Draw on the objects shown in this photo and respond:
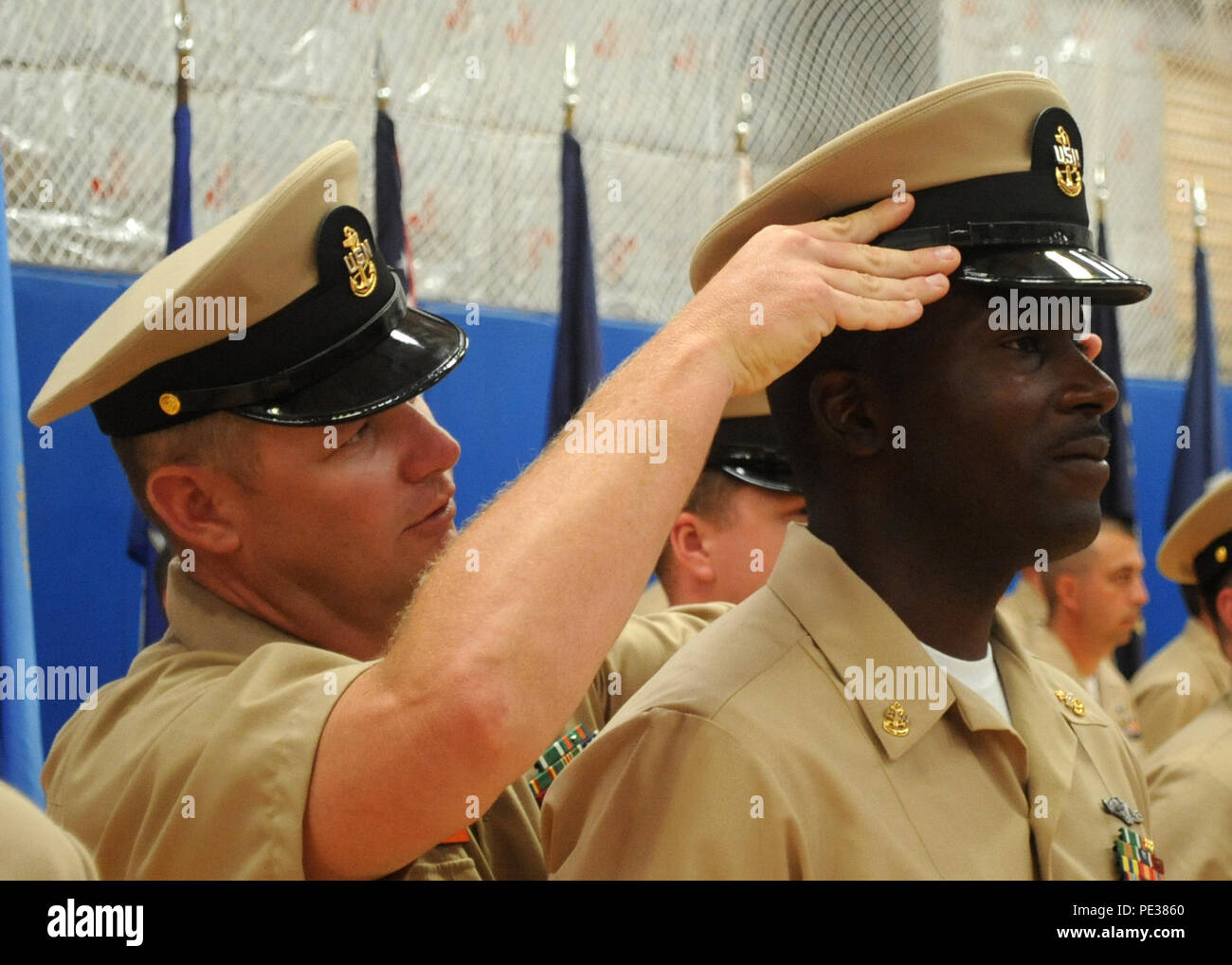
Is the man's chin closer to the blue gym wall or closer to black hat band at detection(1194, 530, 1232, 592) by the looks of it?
black hat band at detection(1194, 530, 1232, 592)

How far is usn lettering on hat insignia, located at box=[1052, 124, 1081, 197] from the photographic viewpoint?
1.42 m

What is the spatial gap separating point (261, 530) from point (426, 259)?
A: 2.95 meters

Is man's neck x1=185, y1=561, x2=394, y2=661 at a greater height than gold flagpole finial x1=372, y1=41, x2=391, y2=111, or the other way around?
gold flagpole finial x1=372, y1=41, x2=391, y2=111

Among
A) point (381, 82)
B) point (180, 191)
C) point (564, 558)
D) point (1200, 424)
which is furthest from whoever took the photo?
point (1200, 424)

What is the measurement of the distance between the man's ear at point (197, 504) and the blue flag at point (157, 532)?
3.99 feet

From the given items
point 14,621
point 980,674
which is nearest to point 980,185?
point 980,674

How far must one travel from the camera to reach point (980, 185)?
138 centimetres

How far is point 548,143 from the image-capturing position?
4.75 meters

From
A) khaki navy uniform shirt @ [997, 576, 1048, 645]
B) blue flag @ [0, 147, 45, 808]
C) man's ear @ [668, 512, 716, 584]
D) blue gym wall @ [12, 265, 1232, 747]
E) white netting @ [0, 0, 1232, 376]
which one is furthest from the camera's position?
khaki navy uniform shirt @ [997, 576, 1048, 645]

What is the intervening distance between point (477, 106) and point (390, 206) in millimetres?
987

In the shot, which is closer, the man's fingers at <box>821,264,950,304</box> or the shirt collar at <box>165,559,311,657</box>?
the man's fingers at <box>821,264,950,304</box>

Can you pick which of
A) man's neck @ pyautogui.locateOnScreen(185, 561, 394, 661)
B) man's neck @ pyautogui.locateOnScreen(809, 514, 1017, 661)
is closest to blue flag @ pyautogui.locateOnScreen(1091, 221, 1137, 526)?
man's neck @ pyautogui.locateOnScreen(809, 514, 1017, 661)

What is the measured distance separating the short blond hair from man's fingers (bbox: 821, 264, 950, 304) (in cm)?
69

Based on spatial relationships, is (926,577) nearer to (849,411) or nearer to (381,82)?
(849,411)
